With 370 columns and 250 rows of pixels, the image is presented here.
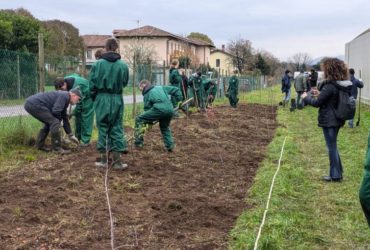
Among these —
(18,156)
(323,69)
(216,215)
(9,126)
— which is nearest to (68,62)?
(9,126)

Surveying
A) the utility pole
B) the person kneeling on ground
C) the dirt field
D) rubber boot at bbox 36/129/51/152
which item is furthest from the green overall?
the utility pole

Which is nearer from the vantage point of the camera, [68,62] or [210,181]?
[210,181]

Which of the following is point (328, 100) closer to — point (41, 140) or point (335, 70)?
point (335, 70)

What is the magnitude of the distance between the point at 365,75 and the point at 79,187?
20529 mm

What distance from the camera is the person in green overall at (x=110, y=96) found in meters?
7.55

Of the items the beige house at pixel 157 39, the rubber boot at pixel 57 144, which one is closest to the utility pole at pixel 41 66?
the rubber boot at pixel 57 144

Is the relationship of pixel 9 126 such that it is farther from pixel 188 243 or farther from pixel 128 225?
pixel 188 243

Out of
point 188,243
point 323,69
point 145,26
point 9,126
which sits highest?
point 145,26

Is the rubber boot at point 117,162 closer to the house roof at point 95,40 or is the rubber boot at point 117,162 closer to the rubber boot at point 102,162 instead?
the rubber boot at point 102,162

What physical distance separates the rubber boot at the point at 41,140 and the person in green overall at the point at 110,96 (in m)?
2.27

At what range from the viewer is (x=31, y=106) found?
9.10 meters

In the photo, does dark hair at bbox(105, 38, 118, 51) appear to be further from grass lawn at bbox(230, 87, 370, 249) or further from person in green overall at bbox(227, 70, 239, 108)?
person in green overall at bbox(227, 70, 239, 108)

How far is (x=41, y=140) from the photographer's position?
9602 millimetres

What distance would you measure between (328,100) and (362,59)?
20.0 meters
